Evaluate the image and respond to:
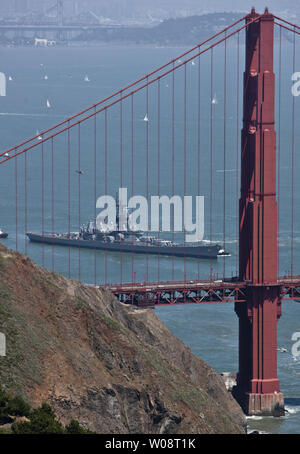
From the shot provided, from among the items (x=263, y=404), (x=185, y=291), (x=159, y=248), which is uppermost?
(x=159, y=248)

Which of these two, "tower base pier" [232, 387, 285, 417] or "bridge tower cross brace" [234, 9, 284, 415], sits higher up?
"bridge tower cross brace" [234, 9, 284, 415]

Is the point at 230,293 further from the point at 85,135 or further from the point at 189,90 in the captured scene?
the point at 189,90

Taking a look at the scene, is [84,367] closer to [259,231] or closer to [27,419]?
[27,419]

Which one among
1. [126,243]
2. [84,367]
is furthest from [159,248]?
[84,367]

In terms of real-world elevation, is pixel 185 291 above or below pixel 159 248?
below

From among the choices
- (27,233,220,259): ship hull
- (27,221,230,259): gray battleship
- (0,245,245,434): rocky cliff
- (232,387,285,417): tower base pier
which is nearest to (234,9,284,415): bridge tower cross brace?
(232,387,285,417): tower base pier

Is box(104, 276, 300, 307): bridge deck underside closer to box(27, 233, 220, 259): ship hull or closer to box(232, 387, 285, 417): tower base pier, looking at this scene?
box(232, 387, 285, 417): tower base pier

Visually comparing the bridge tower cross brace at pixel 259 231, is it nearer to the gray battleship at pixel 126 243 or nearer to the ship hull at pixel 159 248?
the gray battleship at pixel 126 243
